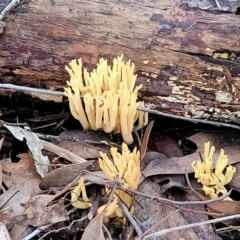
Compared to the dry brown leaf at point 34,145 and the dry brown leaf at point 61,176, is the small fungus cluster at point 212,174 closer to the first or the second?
the dry brown leaf at point 61,176

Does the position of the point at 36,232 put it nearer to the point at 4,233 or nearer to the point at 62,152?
the point at 4,233

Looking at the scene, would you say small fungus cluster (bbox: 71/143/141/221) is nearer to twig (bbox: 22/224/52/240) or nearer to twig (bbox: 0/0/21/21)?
twig (bbox: 22/224/52/240)

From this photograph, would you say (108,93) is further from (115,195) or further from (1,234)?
(1,234)

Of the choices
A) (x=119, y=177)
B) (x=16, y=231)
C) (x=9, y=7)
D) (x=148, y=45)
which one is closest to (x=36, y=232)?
(x=16, y=231)

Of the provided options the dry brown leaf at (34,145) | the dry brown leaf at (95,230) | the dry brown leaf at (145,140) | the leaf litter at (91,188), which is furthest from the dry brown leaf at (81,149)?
the dry brown leaf at (95,230)

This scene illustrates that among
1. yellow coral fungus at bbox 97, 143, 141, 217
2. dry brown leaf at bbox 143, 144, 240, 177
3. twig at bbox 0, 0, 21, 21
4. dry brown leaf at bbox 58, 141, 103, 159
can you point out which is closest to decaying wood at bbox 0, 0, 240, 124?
twig at bbox 0, 0, 21, 21

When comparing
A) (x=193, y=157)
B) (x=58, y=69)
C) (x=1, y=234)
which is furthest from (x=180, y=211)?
(x=58, y=69)

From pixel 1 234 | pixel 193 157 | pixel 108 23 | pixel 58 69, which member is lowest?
pixel 1 234
